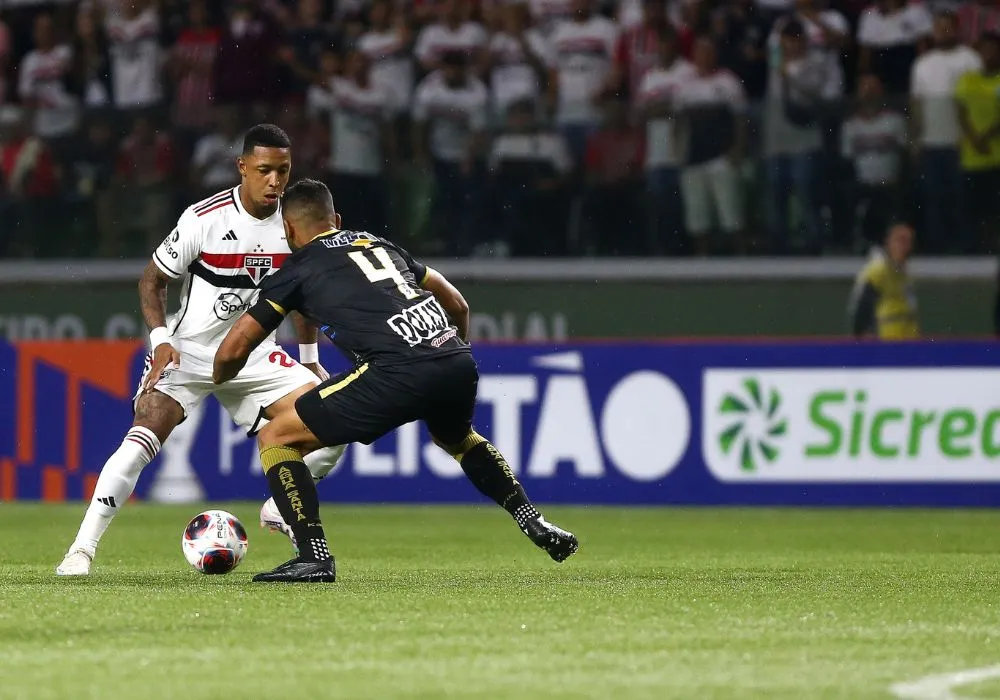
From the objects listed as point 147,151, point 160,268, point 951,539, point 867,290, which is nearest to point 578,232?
point 867,290

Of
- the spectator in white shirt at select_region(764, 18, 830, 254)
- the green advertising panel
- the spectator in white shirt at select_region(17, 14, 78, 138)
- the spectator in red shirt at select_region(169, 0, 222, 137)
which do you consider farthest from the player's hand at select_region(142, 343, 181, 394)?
the spectator in white shirt at select_region(17, 14, 78, 138)

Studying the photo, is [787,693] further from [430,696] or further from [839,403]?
[839,403]

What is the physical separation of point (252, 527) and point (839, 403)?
14.4ft

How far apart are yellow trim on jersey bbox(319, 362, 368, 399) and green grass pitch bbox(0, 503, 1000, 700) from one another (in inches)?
31.2

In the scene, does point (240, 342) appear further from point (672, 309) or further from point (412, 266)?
point (672, 309)

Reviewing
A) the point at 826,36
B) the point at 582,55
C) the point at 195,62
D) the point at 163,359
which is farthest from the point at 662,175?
the point at 163,359

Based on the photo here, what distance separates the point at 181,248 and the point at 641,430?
19.4 feet

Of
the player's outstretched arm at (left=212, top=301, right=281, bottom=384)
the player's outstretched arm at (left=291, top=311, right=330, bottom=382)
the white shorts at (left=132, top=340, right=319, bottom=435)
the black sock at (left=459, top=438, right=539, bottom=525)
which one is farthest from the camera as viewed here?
the player's outstretched arm at (left=291, top=311, right=330, bottom=382)

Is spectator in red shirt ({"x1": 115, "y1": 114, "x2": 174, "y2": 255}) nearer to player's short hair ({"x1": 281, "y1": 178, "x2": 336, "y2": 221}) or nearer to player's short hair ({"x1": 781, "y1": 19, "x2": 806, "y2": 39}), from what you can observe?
player's short hair ({"x1": 781, "y1": 19, "x2": 806, "y2": 39})

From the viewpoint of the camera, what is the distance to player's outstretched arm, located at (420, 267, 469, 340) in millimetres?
7809

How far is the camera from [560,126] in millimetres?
14672

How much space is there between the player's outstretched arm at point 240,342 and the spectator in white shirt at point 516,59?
28.5 ft

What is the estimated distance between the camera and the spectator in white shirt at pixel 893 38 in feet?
49.7

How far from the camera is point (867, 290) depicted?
14.2 metres
